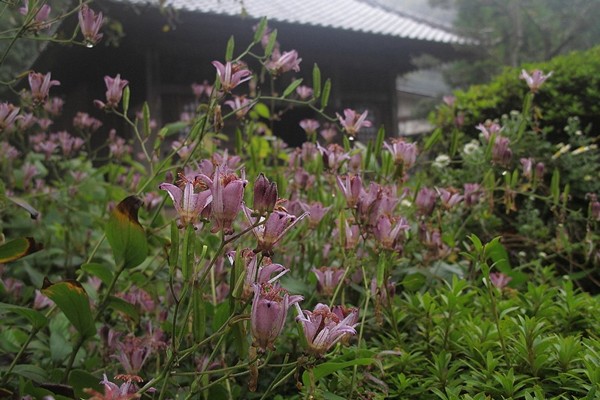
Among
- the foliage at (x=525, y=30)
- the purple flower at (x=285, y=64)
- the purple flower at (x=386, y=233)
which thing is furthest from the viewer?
the foliage at (x=525, y=30)

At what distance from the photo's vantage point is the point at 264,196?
76 centimetres

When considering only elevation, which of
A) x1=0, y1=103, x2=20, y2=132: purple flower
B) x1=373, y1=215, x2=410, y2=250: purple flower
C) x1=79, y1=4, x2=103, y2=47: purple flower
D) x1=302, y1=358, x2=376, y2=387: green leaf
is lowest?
x1=302, y1=358, x2=376, y2=387: green leaf

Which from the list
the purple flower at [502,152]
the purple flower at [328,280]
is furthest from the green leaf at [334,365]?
the purple flower at [502,152]

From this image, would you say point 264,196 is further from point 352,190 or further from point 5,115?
point 5,115

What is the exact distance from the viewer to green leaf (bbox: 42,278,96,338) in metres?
0.97

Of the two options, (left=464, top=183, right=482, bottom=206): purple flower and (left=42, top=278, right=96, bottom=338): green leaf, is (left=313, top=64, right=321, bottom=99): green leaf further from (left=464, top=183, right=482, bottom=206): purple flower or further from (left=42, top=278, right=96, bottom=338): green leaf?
(left=42, top=278, right=96, bottom=338): green leaf

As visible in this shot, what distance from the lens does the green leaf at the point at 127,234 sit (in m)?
0.97

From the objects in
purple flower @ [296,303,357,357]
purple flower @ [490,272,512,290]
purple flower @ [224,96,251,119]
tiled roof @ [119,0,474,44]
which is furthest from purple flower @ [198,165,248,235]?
tiled roof @ [119,0,474,44]

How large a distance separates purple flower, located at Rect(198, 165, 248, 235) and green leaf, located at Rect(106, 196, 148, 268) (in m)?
0.24

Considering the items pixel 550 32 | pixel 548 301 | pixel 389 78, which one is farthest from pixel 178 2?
pixel 550 32

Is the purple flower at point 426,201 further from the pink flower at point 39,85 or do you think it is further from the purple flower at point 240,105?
the pink flower at point 39,85

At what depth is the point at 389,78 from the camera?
8.29 metres

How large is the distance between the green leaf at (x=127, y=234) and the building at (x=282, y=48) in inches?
170

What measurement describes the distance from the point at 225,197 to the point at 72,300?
435 millimetres
